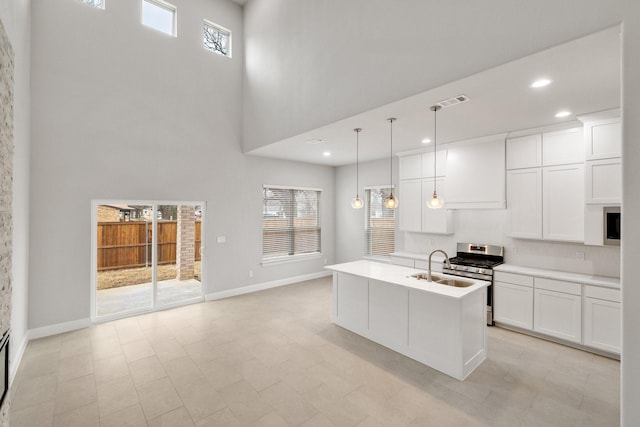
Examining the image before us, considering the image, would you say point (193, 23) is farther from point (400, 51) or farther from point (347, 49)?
Result: point (400, 51)

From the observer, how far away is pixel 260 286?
6312mm

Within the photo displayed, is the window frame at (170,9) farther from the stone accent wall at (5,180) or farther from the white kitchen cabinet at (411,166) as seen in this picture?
the white kitchen cabinet at (411,166)

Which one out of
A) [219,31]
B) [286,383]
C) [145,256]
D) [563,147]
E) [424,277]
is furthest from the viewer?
[219,31]

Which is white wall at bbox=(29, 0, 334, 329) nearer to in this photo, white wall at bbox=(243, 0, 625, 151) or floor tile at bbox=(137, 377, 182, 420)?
white wall at bbox=(243, 0, 625, 151)

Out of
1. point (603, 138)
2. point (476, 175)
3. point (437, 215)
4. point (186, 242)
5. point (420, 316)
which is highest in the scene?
point (603, 138)

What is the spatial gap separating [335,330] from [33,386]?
10.9 feet

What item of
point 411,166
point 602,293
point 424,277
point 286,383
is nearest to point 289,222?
point 411,166

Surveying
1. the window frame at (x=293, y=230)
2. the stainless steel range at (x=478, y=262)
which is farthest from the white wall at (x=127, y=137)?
the stainless steel range at (x=478, y=262)

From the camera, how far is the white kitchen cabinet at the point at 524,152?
422cm

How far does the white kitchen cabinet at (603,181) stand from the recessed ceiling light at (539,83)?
158 cm

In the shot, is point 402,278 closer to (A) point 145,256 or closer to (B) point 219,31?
(A) point 145,256

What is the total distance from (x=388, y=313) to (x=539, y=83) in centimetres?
290

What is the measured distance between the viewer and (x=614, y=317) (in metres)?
3.35

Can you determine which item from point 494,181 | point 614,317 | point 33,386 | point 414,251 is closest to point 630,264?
point 614,317
